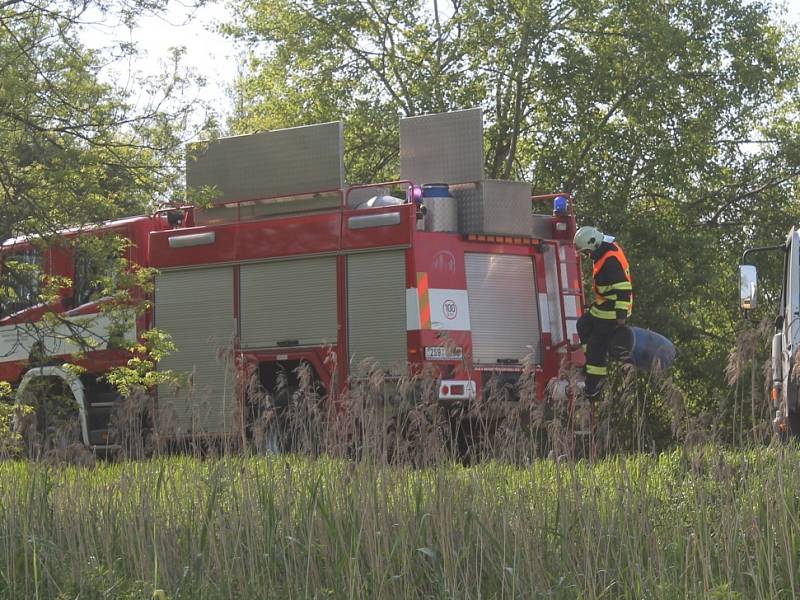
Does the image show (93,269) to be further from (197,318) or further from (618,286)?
(618,286)

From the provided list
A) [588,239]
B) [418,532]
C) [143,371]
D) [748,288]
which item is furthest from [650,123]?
[418,532]

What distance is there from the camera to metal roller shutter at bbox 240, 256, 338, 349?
40.8 feet

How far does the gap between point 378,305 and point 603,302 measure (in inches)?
83.5

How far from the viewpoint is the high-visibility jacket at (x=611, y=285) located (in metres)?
12.3

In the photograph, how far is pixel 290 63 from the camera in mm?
23188

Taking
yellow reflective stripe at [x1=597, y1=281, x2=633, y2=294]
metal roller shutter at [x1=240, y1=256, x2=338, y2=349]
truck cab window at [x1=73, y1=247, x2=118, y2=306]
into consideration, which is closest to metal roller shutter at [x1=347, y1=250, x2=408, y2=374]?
metal roller shutter at [x1=240, y1=256, x2=338, y2=349]

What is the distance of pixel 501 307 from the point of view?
41.1 ft

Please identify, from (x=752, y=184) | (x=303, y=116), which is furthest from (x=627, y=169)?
(x=303, y=116)

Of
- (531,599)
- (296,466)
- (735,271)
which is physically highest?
(735,271)

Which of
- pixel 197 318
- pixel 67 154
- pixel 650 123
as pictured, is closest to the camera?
pixel 67 154

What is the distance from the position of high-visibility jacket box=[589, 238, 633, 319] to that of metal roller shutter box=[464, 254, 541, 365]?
0.67 m

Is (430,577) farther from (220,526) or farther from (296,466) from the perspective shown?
(296,466)

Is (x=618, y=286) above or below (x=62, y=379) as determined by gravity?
above

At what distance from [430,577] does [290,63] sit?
735 inches
